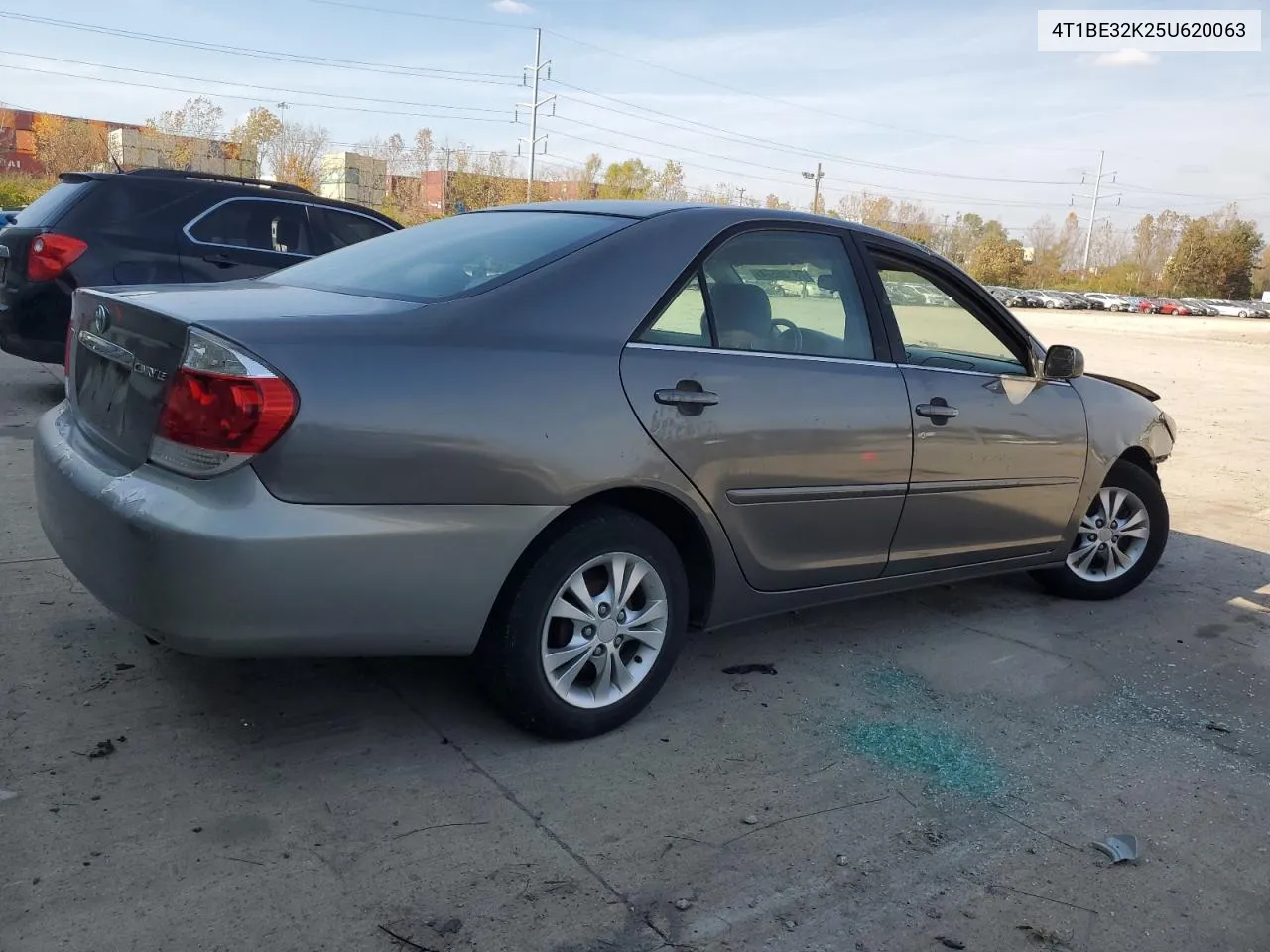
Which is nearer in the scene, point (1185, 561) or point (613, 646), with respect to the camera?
point (613, 646)

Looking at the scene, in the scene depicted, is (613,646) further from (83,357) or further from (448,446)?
(83,357)

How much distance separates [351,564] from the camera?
2668 millimetres

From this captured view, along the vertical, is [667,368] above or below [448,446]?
above

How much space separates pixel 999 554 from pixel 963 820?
176cm

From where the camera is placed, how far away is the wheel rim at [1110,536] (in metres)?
5.05

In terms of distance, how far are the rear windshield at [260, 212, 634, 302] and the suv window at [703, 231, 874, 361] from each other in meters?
0.40

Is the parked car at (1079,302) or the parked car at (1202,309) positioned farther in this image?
the parked car at (1079,302)

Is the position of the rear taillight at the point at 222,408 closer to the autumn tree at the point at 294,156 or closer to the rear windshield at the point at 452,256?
the rear windshield at the point at 452,256

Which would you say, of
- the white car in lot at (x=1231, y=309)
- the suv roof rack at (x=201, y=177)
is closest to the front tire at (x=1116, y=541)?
the suv roof rack at (x=201, y=177)

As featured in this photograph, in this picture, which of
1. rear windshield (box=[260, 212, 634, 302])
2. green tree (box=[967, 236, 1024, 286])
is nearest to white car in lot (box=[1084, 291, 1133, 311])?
green tree (box=[967, 236, 1024, 286])

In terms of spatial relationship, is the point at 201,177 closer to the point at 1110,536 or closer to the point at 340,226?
the point at 340,226

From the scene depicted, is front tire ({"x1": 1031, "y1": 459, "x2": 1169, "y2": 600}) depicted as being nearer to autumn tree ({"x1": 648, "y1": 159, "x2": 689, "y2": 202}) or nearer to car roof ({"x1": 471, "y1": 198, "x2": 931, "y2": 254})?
car roof ({"x1": 471, "y1": 198, "x2": 931, "y2": 254})

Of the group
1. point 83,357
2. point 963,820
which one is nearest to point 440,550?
point 83,357

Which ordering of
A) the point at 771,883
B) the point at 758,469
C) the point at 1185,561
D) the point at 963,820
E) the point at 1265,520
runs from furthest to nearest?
the point at 1265,520 → the point at 1185,561 → the point at 758,469 → the point at 963,820 → the point at 771,883
